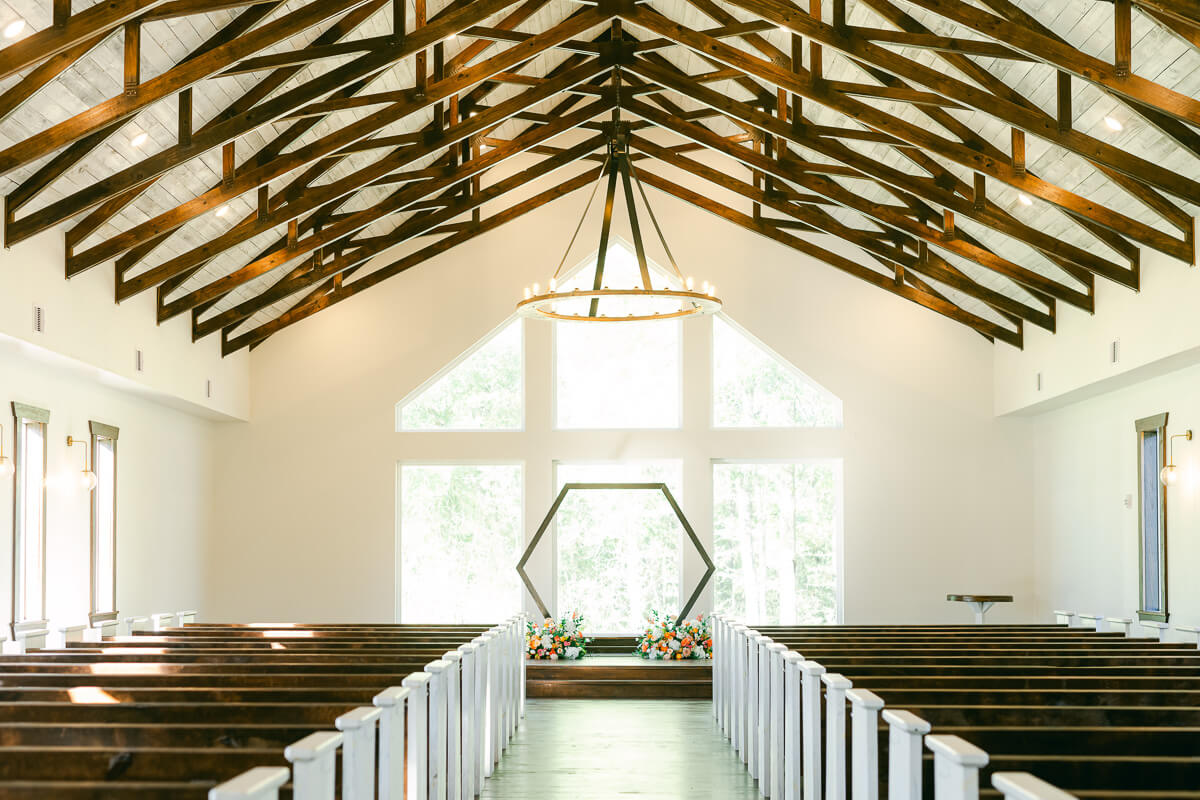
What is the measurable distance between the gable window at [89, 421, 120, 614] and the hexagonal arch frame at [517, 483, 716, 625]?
3.64 metres

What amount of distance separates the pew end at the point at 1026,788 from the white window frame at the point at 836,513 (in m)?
9.75

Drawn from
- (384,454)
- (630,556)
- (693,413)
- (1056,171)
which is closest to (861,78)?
(1056,171)

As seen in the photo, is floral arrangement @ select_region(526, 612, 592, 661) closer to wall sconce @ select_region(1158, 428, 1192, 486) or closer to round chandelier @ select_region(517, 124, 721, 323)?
round chandelier @ select_region(517, 124, 721, 323)

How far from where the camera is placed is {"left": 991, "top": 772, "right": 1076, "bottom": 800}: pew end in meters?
2.27

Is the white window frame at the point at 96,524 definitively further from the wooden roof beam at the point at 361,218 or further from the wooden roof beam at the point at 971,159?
the wooden roof beam at the point at 971,159

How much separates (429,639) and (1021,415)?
6.93 meters

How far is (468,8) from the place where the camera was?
24.2 ft

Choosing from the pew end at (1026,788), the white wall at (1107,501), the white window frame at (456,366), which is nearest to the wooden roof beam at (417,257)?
the white window frame at (456,366)

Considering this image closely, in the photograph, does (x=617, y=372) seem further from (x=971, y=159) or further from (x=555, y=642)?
(x=971, y=159)

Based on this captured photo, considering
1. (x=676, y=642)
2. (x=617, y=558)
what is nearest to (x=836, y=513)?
(x=617, y=558)

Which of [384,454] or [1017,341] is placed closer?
[1017,341]

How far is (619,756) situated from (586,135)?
7233 millimetres

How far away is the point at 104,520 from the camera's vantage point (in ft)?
32.7

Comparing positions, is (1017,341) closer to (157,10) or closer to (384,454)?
(384,454)
